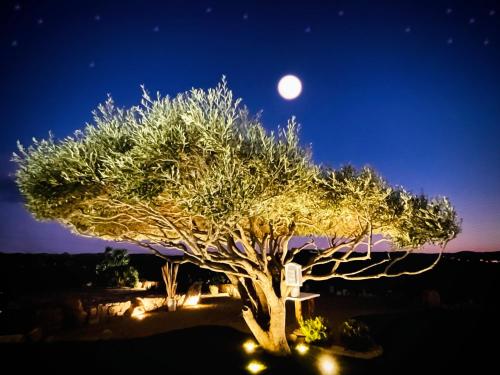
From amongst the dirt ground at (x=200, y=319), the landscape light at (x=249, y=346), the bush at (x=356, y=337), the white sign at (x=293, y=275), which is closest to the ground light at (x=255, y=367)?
the landscape light at (x=249, y=346)

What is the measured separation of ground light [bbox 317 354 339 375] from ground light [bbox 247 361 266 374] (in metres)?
1.97

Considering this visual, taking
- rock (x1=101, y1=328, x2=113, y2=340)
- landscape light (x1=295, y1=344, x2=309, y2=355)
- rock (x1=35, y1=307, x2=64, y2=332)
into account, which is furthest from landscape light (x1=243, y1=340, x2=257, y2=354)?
rock (x1=35, y1=307, x2=64, y2=332)

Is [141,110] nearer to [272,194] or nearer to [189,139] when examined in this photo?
[189,139]

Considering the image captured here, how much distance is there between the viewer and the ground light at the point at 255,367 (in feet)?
36.8

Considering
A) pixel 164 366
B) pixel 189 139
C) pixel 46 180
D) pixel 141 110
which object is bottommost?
pixel 164 366

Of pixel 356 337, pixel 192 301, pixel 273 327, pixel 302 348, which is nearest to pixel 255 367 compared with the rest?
pixel 273 327

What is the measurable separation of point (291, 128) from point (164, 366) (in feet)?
30.7

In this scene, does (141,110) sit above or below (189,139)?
above

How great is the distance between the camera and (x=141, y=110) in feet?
37.7

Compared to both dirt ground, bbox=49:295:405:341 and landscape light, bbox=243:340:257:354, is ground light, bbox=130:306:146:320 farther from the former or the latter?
landscape light, bbox=243:340:257:354

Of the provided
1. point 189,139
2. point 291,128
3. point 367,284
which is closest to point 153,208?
point 189,139

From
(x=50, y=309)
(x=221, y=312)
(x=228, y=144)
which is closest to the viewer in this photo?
(x=228, y=144)

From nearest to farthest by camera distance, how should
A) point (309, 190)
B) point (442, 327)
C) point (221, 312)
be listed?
1. point (309, 190)
2. point (442, 327)
3. point (221, 312)

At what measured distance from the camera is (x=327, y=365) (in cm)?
1201
